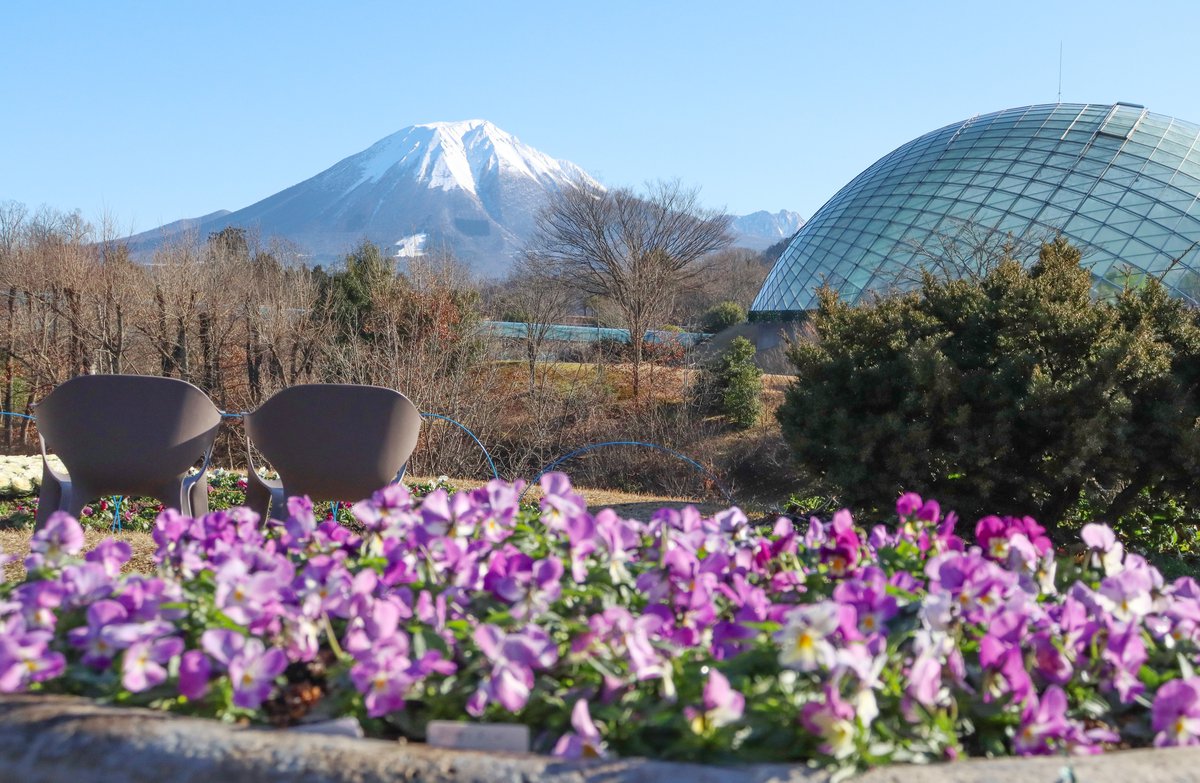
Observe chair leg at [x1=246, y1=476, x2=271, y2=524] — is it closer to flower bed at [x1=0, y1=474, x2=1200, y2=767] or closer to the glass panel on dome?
flower bed at [x1=0, y1=474, x2=1200, y2=767]

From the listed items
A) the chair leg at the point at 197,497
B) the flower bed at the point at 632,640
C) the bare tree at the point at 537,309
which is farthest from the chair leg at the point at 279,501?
the bare tree at the point at 537,309

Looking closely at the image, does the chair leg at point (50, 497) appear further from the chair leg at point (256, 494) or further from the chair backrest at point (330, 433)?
the chair backrest at point (330, 433)

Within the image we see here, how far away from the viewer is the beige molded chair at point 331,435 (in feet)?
14.5

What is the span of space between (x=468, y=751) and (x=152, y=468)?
11.4ft

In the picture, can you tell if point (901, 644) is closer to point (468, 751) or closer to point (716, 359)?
point (468, 751)

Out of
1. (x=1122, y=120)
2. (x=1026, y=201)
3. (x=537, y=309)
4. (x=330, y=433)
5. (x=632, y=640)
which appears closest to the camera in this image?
(x=632, y=640)

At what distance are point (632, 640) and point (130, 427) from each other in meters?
3.56

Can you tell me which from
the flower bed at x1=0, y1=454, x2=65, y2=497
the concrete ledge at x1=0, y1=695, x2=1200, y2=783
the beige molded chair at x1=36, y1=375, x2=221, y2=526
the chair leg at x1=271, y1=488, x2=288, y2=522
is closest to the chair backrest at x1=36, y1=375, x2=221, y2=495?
the beige molded chair at x1=36, y1=375, x2=221, y2=526

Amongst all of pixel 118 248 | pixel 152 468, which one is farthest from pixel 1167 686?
pixel 118 248

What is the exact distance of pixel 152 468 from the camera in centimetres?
448

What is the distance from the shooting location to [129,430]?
446 cm

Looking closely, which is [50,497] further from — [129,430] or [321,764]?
[321,764]

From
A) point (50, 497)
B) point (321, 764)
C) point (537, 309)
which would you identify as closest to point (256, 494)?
point (50, 497)

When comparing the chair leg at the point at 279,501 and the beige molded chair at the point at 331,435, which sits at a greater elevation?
the beige molded chair at the point at 331,435
